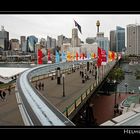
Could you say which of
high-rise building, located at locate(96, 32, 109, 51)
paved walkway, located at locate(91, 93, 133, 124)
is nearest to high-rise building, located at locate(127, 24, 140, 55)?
high-rise building, located at locate(96, 32, 109, 51)

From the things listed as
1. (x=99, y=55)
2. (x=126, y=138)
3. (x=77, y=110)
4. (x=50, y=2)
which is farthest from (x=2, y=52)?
(x=99, y=55)

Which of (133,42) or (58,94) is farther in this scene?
(58,94)

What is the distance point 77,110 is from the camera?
5.14m

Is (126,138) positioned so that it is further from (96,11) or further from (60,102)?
(60,102)

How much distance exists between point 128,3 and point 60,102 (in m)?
3.16

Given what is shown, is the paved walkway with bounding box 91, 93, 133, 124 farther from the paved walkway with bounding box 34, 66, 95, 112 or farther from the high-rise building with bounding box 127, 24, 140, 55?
the high-rise building with bounding box 127, 24, 140, 55

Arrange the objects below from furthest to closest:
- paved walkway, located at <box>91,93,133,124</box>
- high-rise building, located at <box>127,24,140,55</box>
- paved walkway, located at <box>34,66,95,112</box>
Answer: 1. paved walkway, located at <box>34,66,95,112</box>
2. high-rise building, located at <box>127,24,140,55</box>
3. paved walkway, located at <box>91,93,133,124</box>

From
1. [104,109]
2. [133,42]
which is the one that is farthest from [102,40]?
[104,109]

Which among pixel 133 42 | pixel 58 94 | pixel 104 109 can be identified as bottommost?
pixel 104 109

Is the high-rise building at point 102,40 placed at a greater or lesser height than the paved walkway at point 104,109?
greater

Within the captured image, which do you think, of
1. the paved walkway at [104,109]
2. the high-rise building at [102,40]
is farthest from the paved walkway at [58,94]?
the high-rise building at [102,40]

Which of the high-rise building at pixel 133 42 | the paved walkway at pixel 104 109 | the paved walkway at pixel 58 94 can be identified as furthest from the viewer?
the paved walkway at pixel 58 94

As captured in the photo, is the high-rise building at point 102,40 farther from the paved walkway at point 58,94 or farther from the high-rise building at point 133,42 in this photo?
the paved walkway at point 58,94

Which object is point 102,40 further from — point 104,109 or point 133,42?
point 104,109
